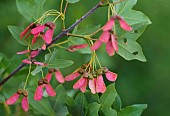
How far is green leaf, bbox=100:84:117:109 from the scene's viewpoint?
1421 mm

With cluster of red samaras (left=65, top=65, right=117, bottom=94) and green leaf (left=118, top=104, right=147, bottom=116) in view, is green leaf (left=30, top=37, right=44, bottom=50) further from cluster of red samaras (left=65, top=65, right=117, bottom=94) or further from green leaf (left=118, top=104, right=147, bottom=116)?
green leaf (left=118, top=104, right=147, bottom=116)

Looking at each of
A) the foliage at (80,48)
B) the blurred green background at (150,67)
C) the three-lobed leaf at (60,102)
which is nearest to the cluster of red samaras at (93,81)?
the foliage at (80,48)

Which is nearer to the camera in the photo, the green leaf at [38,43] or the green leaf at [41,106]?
the green leaf at [38,43]

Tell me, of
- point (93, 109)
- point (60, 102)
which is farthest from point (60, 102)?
point (93, 109)

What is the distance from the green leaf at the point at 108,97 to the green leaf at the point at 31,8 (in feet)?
0.97

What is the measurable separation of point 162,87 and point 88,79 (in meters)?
2.20

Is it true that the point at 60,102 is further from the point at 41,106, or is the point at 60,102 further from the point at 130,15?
the point at 130,15

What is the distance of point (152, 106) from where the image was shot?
357 cm

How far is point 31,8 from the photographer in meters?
1.50

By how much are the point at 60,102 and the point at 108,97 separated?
0.15m

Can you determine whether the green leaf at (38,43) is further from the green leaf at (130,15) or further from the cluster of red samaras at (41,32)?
the green leaf at (130,15)

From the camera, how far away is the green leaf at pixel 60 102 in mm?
1485

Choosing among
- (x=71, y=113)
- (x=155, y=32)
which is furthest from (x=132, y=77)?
(x=71, y=113)

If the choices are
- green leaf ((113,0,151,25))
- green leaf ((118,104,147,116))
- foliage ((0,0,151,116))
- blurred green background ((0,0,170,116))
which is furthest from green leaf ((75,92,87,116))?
blurred green background ((0,0,170,116))
